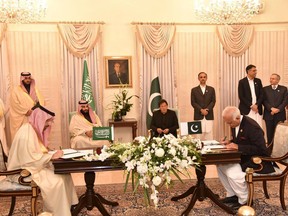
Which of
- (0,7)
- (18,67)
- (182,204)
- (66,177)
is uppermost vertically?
(0,7)

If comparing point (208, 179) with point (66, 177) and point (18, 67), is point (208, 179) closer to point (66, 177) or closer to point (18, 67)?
point (66, 177)

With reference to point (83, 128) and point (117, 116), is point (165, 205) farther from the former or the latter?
point (117, 116)

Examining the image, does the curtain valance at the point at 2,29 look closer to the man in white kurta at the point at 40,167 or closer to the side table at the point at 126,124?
the side table at the point at 126,124

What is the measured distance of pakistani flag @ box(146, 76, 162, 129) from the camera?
7152 mm

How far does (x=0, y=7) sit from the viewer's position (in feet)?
17.0

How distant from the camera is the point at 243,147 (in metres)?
3.70

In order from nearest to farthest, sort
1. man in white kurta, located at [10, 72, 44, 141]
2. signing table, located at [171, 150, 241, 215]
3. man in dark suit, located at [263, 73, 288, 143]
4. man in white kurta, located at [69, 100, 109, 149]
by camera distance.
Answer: signing table, located at [171, 150, 241, 215] < man in white kurta, located at [69, 100, 109, 149] < man in white kurta, located at [10, 72, 44, 141] < man in dark suit, located at [263, 73, 288, 143]

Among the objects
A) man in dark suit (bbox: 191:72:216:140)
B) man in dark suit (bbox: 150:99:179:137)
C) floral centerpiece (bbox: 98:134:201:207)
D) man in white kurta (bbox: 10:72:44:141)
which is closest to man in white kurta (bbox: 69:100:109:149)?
man in white kurta (bbox: 10:72:44:141)

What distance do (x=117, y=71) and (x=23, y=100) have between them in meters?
2.18

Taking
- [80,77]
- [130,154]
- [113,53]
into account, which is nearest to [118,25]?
[113,53]

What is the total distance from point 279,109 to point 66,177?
4395 millimetres

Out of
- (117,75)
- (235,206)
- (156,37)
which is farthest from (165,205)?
(156,37)

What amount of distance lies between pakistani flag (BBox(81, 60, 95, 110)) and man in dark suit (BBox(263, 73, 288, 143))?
3540 millimetres

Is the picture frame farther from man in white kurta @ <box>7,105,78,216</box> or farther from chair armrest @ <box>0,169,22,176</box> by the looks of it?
chair armrest @ <box>0,169,22,176</box>
